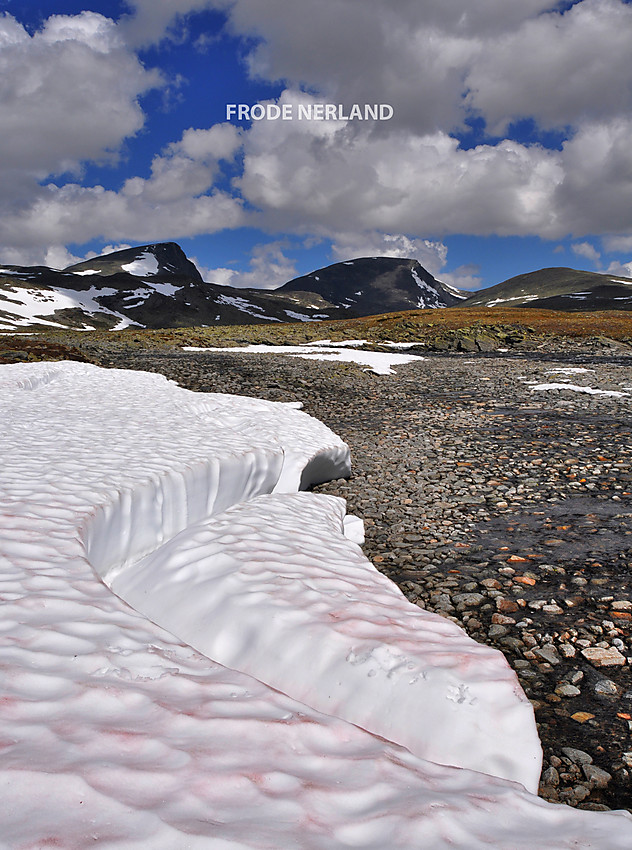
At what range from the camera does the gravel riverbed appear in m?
3.81

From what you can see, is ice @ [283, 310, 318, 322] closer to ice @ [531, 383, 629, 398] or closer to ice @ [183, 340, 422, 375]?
ice @ [183, 340, 422, 375]

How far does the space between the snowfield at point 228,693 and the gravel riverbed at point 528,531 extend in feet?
3.20

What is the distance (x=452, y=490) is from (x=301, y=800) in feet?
24.5

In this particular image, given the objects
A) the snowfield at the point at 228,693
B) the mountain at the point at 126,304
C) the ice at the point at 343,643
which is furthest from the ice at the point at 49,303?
the ice at the point at 343,643

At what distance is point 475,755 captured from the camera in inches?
112

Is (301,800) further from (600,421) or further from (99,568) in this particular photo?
(600,421)

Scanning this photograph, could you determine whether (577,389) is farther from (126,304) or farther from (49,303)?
(126,304)

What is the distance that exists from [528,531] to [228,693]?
574 centimetres

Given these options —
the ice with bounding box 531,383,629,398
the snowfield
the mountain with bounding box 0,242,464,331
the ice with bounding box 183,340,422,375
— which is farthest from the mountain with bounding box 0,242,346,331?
the snowfield

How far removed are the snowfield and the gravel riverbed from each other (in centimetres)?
98

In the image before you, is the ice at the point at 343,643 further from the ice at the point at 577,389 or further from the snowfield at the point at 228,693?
the ice at the point at 577,389

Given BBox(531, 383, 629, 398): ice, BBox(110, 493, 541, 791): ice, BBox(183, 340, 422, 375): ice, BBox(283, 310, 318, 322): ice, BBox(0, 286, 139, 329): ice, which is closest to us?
BBox(110, 493, 541, 791): ice

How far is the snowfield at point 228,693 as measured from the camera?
1.80 metres

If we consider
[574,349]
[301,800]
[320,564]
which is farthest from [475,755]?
[574,349]
